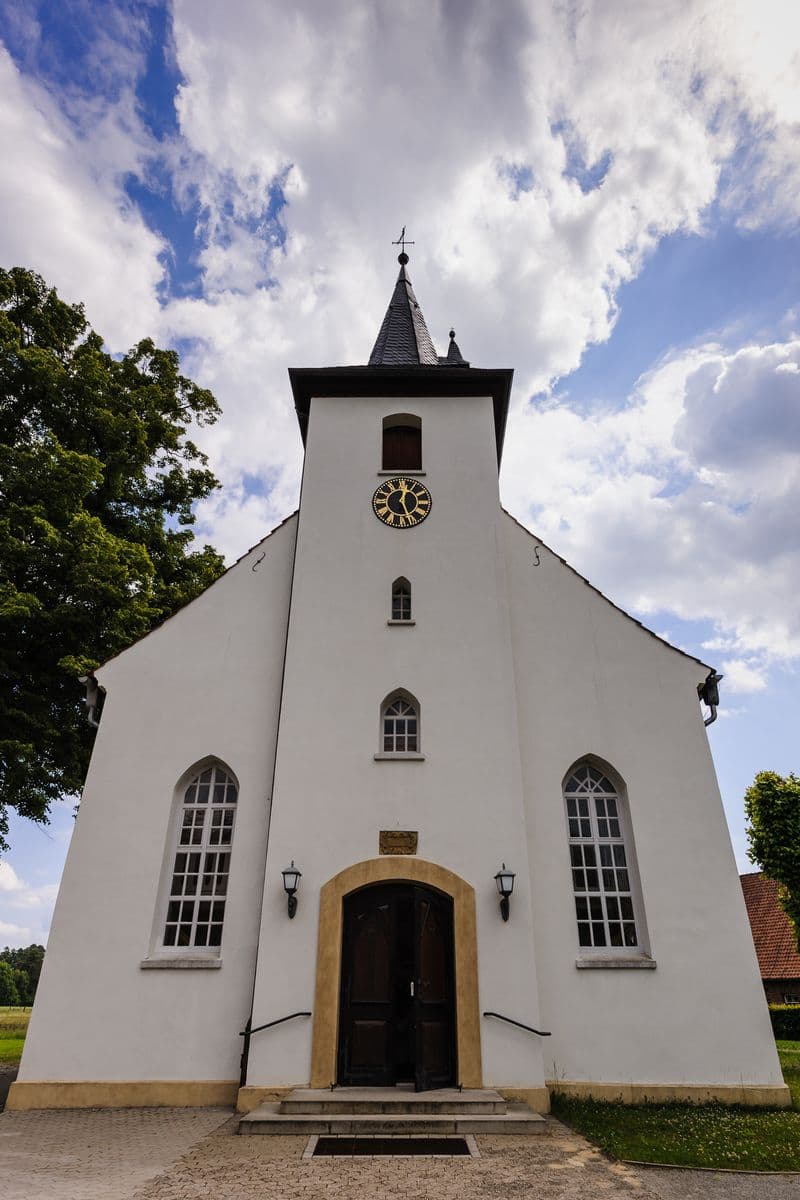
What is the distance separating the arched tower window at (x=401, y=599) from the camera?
40.8 feet

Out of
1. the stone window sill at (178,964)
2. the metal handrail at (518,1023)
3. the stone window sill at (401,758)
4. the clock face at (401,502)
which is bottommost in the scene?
the metal handrail at (518,1023)

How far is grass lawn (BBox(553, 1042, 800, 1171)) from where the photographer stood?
6891 millimetres

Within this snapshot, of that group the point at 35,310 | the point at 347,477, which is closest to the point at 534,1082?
the point at 347,477

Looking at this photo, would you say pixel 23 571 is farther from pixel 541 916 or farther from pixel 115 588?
pixel 541 916

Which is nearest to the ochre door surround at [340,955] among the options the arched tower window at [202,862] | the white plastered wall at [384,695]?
the white plastered wall at [384,695]

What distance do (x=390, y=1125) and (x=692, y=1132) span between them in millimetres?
3443

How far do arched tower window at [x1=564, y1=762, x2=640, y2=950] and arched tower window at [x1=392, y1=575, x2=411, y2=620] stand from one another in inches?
155

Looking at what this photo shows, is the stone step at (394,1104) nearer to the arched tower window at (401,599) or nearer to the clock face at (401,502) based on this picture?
the arched tower window at (401,599)

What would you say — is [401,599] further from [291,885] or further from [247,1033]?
[247,1033]

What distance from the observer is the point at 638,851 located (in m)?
10.8

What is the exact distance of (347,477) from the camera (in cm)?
1353

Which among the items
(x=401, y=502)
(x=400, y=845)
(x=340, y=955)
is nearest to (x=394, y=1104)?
(x=340, y=955)

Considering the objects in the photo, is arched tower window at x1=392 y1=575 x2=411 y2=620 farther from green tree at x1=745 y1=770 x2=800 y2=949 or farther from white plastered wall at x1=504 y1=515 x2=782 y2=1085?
green tree at x1=745 y1=770 x2=800 y2=949

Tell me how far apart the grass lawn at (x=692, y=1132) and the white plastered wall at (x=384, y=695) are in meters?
0.91
